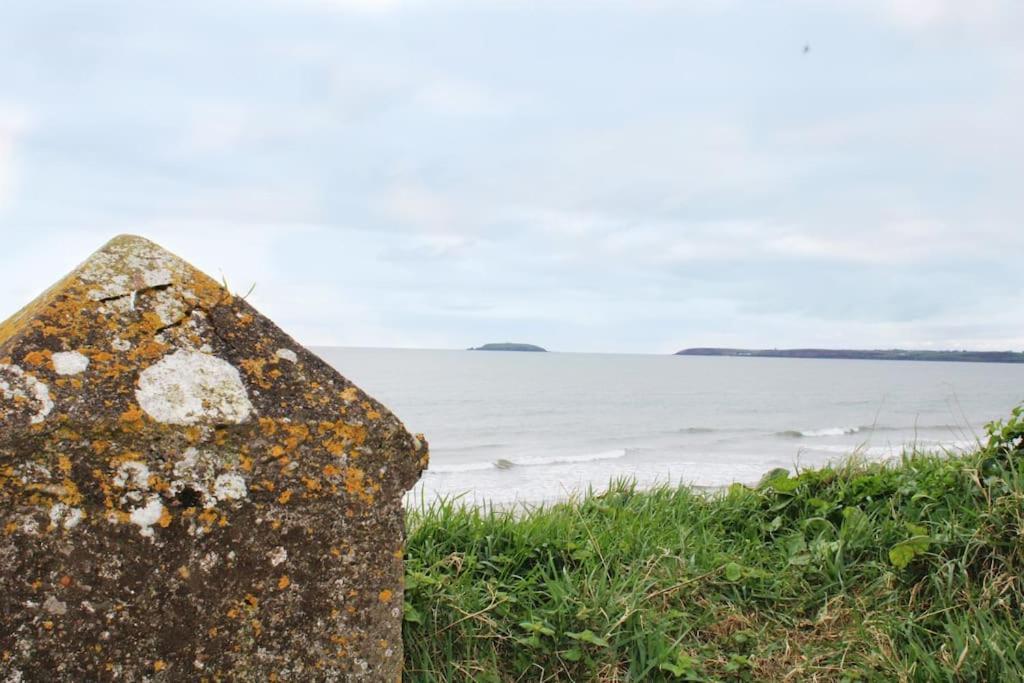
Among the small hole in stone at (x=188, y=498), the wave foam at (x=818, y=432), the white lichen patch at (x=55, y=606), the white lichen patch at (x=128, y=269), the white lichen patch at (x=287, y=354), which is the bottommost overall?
the wave foam at (x=818, y=432)

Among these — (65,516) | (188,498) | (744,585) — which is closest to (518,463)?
(744,585)

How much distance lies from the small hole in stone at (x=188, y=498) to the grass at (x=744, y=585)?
113 cm

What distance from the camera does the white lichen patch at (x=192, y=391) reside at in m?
2.53

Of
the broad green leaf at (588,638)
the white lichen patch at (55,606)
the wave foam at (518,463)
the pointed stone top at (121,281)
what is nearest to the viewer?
the white lichen patch at (55,606)

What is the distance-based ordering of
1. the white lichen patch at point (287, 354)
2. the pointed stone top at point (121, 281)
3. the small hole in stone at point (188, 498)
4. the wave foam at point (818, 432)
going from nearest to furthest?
the small hole in stone at point (188, 498), the pointed stone top at point (121, 281), the white lichen patch at point (287, 354), the wave foam at point (818, 432)

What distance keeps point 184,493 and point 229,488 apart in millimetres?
128

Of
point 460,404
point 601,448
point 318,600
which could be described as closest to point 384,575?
point 318,600

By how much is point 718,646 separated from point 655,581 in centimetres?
38

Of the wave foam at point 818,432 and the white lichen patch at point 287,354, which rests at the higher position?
the white lichen patch at point 287,354

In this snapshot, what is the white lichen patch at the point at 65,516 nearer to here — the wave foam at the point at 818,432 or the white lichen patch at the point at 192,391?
the white lichen patch at the point at 192,391

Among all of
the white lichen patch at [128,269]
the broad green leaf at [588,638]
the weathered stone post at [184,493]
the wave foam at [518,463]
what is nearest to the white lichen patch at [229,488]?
the weathered stone post at [184,493]

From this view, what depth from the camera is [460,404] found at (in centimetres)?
4031

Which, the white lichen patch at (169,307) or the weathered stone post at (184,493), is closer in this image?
the weathered stone post at (184,493)

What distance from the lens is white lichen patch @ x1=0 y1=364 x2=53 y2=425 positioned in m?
2.39
